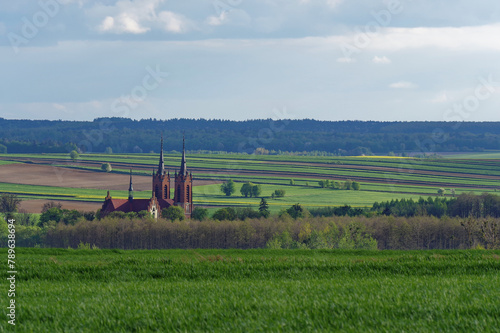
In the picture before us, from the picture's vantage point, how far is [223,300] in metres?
18.2

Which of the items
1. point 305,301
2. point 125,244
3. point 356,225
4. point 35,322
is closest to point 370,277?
point 305,301

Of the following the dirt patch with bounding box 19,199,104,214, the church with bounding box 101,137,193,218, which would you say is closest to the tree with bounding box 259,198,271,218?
the church with bounding box 101,137,193,218

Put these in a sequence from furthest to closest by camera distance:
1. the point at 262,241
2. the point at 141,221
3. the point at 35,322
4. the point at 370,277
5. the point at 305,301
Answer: the point at 141,221, the point at 262,241, the point at 370,277, the point at 305,301, the point at 35,322

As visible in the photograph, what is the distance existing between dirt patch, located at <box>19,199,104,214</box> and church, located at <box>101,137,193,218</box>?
6014 millimetres

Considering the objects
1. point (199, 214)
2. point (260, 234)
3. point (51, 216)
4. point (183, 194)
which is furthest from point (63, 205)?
point (260, 234)

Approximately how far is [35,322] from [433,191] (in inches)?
6814

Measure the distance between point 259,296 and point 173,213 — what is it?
131 metres

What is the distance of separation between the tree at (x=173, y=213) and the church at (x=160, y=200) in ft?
7.91

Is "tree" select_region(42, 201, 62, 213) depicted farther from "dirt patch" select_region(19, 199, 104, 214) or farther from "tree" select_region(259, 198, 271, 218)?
"tree" select_region(259, 198, 271, 218)

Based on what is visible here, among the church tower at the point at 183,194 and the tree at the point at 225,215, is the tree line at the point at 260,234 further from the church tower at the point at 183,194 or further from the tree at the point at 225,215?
the church tower at the point at 183,194

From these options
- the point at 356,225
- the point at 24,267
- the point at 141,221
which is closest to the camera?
the point at 24,267

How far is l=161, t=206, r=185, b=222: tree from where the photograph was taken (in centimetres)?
14684

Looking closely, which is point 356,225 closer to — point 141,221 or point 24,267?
point 141,221

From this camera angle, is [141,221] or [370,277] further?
[141,221]
